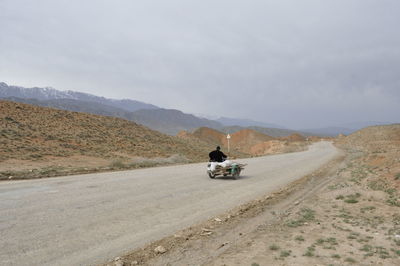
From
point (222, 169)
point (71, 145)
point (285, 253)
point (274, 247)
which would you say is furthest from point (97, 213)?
point (71, 145)

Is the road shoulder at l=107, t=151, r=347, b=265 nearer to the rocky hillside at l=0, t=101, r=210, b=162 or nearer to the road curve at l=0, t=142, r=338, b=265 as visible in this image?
the road curve at l=0, t=142, r=338, b=265

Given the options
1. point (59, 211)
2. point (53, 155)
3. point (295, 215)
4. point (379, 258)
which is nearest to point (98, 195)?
point (59, 211)

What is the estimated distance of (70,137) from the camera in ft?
115

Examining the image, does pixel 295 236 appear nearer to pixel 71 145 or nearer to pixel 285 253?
pixel 285 253

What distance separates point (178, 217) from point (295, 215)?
3.23 metres

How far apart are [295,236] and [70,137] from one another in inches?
1344

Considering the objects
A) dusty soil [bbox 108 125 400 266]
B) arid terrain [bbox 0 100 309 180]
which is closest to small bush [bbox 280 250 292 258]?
dusty soil [bbox 108 125 400 266]

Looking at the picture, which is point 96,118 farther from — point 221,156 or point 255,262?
point 255,262

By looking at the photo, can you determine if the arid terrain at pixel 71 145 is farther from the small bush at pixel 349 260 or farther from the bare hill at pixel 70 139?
the small bush at pixel 349 260

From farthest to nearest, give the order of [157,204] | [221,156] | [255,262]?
[221,156] → [157,204] → [255,262]

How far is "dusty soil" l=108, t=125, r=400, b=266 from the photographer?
502 cm

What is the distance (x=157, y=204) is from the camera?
9.05 m

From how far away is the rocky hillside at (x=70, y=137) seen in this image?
27.4 metres

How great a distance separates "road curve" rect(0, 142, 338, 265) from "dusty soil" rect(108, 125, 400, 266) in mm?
664
